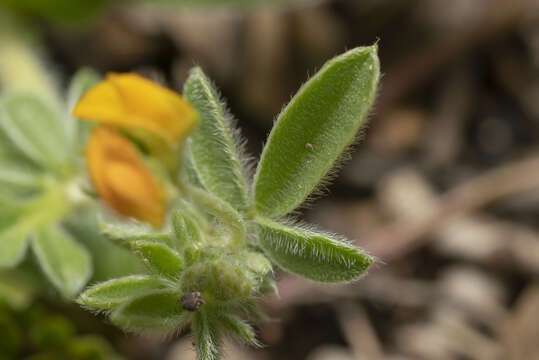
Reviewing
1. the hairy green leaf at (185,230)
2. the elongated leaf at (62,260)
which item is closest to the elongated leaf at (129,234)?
the hairy green leaf at (185,230)

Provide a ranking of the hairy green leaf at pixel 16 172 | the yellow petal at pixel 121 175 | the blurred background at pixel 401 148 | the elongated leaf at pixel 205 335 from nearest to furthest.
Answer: the elongated leaf at pixel 205 335, the yellow petal at pixel 121 175, the hairy green leaf at pixel 16 172, the blurred background at pixel 401 148

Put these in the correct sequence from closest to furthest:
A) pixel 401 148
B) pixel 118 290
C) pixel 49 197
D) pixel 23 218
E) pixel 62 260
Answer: pixel 118 290 < pixel 62 260 < pixel 23 218 < pixel 49 197 < pixel 401 148

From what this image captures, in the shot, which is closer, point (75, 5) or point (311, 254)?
point (311, 254)

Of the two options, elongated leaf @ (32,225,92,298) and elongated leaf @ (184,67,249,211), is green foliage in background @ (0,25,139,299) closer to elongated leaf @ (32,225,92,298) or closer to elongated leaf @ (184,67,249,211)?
elongated leaf @ (32,225,92,298)

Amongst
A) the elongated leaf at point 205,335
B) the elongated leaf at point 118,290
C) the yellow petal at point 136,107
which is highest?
the yellow petal at point 136,107

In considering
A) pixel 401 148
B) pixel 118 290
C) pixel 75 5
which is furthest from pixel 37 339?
pixel 401 148

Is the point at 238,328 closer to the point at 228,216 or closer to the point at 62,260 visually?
the point at 228,216

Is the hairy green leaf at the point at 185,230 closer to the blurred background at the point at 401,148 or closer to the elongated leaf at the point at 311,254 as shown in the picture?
the elongated leaf at the point at 311,254

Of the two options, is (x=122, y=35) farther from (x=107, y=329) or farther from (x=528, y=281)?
(x=528, y=281)
